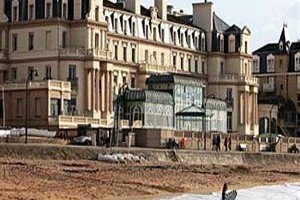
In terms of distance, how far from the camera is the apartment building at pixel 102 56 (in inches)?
3807

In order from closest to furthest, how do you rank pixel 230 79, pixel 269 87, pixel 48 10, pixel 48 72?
pixel 48 72, pixel 48 10, pixel 230 79, pixel 269 87

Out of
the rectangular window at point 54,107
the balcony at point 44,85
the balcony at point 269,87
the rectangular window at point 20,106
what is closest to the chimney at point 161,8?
the balcony at point 269,87

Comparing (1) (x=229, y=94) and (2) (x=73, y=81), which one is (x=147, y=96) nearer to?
(2) (x=73, y=81)

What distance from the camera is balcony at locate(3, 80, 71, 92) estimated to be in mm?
93625

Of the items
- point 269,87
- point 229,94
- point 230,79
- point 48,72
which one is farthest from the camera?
point 269,87

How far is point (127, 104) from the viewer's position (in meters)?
106

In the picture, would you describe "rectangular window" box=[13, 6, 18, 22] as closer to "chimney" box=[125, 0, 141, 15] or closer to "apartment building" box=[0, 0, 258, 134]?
"apartment building" box=[0, 0, 258, 134]

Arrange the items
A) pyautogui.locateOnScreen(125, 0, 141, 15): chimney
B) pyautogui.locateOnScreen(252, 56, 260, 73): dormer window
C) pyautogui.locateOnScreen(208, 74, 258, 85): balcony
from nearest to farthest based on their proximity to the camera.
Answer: pyautogui.locateOnScreen(125, 0, 141, 15): chimney < pyautogui.locateOnScreen(208, 74, 258, 85): balcony < pyautogui.locateOnScreen(252, 56, 260, 73): dormer window

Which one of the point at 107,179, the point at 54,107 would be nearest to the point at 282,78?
the point at 54,107

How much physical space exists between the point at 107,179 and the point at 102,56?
50.6m

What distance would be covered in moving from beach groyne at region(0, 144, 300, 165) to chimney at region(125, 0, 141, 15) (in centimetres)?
3134

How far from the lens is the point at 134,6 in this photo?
394 feet

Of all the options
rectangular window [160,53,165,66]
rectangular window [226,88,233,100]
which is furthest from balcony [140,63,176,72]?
rectangular window [226,88,233,100]

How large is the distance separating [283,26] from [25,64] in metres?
66.0
